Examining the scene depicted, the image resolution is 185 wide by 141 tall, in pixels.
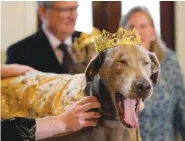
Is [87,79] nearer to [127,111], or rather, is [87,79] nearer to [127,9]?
[127,111]

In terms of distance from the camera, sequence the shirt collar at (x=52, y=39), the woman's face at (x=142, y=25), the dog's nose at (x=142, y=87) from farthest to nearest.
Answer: the shirt collar at (x=52, y=39), the woman's face at (x=142, y=25), the dog's nose at (x=142, y=87)

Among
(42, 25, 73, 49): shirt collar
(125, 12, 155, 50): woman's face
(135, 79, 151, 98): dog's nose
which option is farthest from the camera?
(42, 25, 73, 49): shirt collar

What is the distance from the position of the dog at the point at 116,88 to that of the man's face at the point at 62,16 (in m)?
0.16

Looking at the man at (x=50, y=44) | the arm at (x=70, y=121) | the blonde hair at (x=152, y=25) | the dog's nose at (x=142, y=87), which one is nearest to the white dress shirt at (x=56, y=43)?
the man at (x=50, y=44)

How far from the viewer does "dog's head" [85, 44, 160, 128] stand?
63 centimetres

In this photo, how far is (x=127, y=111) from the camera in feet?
2.14

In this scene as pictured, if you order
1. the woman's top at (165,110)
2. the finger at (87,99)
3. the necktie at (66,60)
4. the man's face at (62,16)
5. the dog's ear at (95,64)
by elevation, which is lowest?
the woman's top at (165,110)

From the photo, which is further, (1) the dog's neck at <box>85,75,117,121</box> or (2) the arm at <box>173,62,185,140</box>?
(2) the arm at <box>173,62,185,140</box>

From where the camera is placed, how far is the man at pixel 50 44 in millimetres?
913

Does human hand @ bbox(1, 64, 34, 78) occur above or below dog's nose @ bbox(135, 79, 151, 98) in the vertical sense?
below

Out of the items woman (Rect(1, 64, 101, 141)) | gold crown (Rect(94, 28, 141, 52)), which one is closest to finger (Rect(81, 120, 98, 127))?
woman (Rect(1, 64, 101, 141))

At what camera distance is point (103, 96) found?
70cm

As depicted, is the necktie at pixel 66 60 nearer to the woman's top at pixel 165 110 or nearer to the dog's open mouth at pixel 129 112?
the woman's top at pixel 165 110

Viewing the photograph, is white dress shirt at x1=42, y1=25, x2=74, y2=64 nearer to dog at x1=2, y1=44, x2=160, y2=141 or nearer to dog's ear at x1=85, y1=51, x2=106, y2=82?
dog at x1=2, y1=44, x2=160, y2=141
